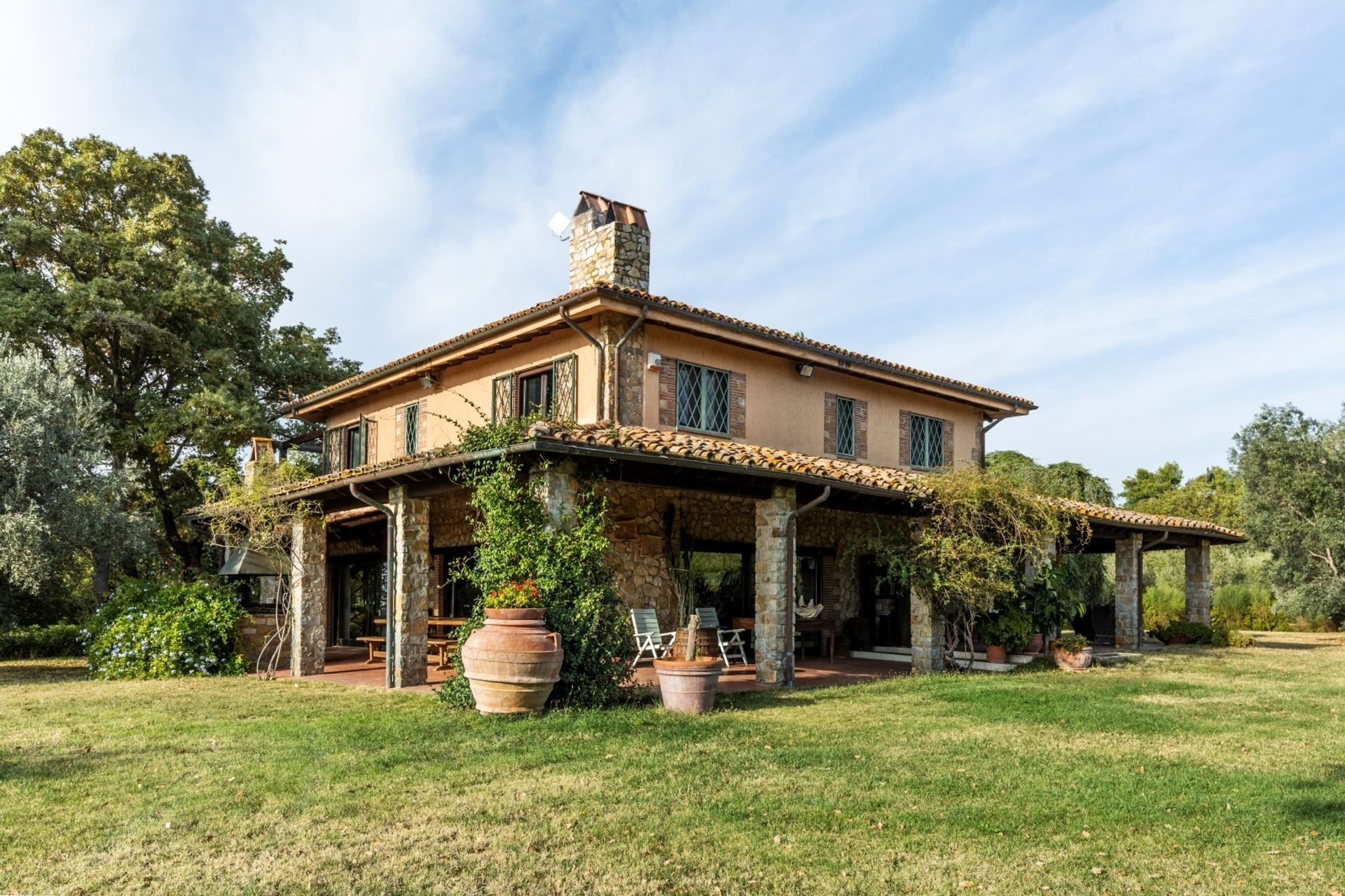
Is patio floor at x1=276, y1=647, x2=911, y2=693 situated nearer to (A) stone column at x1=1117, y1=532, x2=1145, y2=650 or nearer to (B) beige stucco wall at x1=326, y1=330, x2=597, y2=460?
(B) beige stucco wall at x1=326, y1=330, x2=597, y2=460

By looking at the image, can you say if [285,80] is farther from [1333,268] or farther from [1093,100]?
[1333,268]

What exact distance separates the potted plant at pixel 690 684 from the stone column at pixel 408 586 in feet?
12.7

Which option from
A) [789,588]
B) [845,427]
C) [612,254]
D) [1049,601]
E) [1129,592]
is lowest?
[1129,592]

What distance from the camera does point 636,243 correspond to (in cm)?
1412

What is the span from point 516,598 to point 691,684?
1851 millimetres

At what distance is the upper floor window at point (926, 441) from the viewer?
17141 mm

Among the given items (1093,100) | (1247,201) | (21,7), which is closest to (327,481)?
(21,7)

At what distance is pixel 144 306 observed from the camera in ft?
66.2

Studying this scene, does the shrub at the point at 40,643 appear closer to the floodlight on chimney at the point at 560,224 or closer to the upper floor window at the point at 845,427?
the floodlight on chimney at the point at 560,224

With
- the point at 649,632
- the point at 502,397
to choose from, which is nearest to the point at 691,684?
the point at 649,632

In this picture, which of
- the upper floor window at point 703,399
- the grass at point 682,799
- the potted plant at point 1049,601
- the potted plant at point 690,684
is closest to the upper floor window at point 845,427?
the upper floor window at point 703,399

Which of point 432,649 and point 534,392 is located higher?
point 534,392

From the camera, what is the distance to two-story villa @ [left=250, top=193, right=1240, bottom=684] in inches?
440

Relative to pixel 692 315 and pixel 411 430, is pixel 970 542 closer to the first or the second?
pixel 692 315
